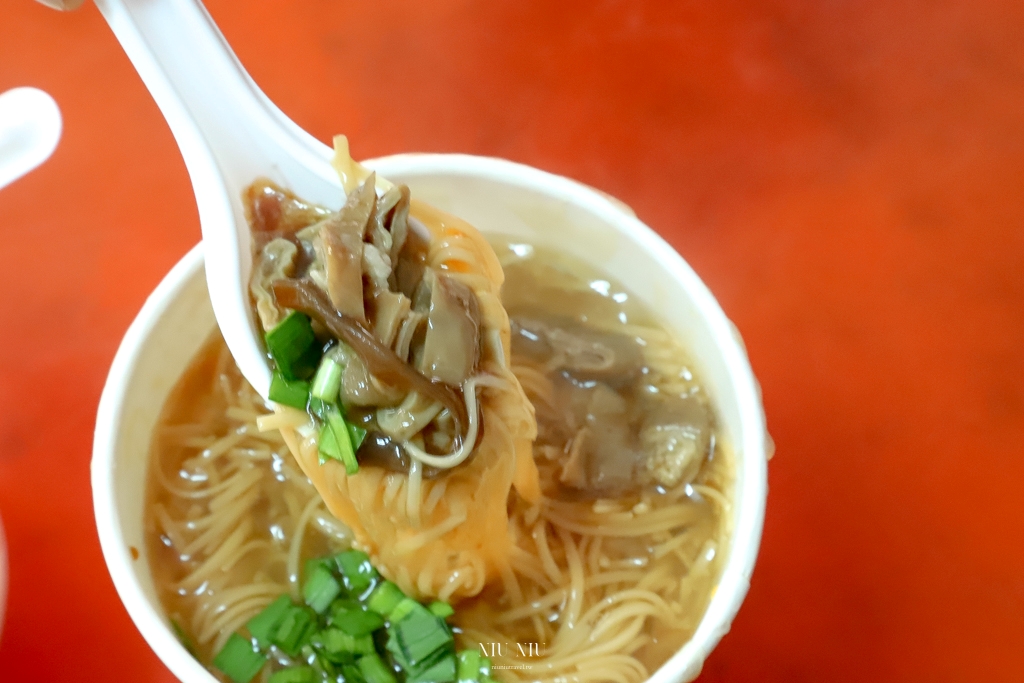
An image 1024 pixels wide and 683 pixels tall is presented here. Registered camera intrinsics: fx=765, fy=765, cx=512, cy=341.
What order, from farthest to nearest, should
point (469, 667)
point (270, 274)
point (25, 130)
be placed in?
point (25, 130)
point (469, 667)
point (270, 274)

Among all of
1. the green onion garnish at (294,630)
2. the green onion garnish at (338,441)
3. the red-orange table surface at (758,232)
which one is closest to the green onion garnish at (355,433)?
the green onion garnish at (338,441)

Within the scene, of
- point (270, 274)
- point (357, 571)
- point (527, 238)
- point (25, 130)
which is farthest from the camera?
point (25, 130)

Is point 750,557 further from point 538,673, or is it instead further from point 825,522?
point 825,522

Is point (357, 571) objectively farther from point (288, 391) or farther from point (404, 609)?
point (288, 391)

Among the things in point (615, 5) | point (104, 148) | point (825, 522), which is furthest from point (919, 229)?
point (104, 148)

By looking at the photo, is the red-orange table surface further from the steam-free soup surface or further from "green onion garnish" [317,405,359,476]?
"green onion garnish" [317,405,359,476]

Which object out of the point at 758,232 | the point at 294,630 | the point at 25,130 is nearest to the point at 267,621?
the point at 294,630
